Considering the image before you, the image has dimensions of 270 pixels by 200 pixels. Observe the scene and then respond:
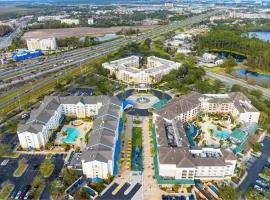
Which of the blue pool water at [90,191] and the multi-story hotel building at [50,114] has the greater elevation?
the multi-story hotel building at [50,114]

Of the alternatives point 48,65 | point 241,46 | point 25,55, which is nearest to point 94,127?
point 48,65

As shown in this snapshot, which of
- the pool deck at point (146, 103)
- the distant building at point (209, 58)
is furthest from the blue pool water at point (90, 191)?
the distant building at point (209, 58)

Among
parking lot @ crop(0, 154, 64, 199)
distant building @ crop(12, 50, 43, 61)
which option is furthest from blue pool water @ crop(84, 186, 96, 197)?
distant building @ crop(12, 50, 43, 61)

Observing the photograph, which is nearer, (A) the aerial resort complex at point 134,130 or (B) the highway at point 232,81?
(A) the aerial resort complex at point 134,130

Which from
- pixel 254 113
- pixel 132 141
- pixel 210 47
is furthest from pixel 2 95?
pixel 210 47

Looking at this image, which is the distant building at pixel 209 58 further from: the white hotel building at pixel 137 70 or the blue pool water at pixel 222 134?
the blue pool water at pixel 222 134
